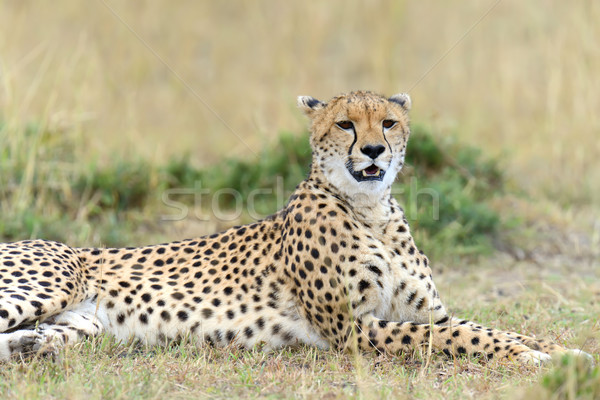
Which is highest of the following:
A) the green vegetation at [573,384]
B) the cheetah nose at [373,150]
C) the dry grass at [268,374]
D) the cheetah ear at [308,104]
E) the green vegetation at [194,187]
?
the cheetah ear at [308,104]

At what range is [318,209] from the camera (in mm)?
4059

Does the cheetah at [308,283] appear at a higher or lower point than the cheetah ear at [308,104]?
lower

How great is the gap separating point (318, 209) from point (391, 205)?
447mm

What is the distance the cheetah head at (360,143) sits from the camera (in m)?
3.86

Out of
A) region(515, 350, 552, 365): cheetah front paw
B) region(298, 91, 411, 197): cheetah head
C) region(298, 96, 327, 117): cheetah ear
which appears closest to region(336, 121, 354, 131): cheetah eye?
region(298, 91, 411, 197): cheetah head

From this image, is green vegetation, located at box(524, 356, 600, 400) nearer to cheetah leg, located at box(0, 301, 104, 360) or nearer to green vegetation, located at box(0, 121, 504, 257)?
cheetah leg, located at box(0, 301, 104, 360)

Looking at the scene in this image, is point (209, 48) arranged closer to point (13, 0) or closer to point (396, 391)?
point (13, 0)

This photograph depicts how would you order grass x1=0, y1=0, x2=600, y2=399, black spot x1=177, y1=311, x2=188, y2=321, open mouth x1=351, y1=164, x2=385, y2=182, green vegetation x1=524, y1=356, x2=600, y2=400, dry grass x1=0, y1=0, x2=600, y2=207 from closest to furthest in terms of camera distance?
green vegetation x1=524, y1=356, x2=600, y2=400, grass x1=0, y1=0, x2=600, y2=399, open mouth x1=351, y1=164, x2=385, y2=182, black spot x1=177, y1=311, x2=188, y2=321, dry grass x1=0, y1=0, x2=600, y2=207

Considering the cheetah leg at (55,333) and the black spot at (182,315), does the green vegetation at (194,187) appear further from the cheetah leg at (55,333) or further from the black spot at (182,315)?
the black spot at (182,315)

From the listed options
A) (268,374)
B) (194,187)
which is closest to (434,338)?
(268,374)

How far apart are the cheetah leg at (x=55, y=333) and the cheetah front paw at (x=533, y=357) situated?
217cm

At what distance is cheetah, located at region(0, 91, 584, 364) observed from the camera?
3779 mm

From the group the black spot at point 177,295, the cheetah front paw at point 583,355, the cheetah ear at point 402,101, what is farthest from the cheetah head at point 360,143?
the cheetah front paw at point 583,355

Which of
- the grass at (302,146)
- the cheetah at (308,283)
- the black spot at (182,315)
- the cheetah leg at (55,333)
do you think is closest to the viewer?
the grass at (302,146)
